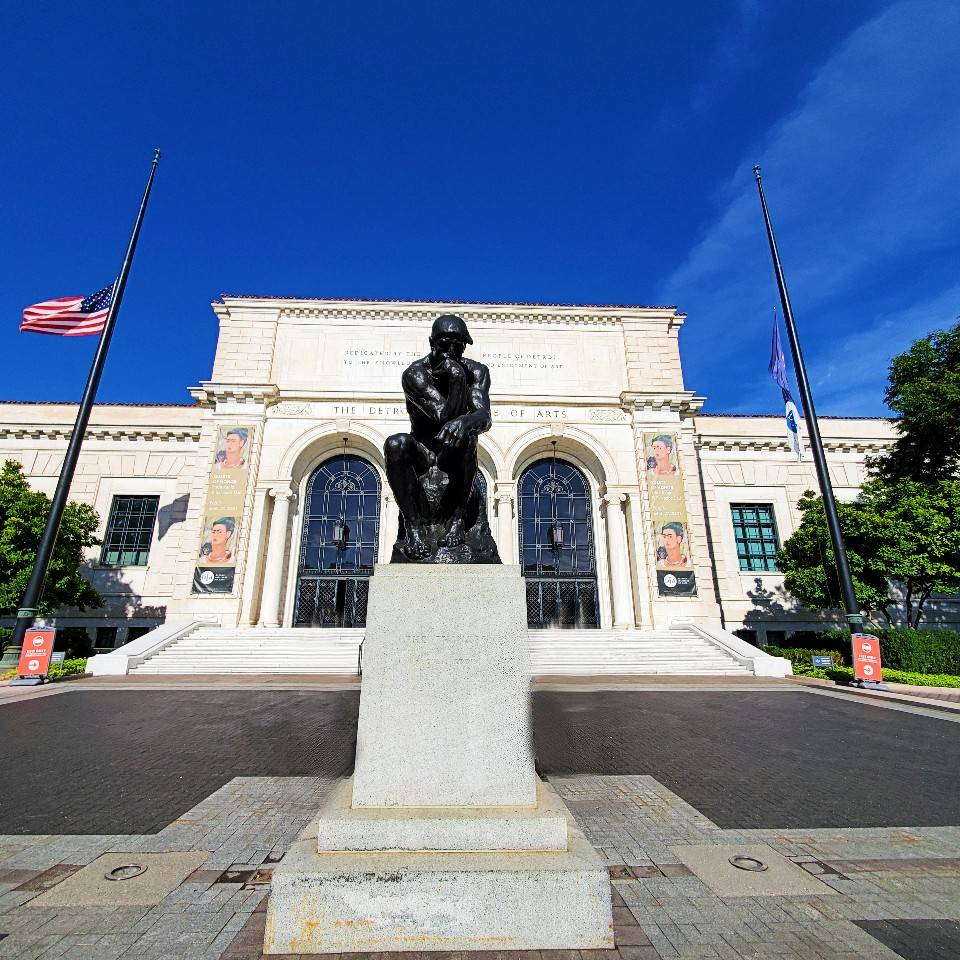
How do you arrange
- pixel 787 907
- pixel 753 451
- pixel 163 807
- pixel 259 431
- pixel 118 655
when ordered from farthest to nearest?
pixel 753 451 → pixel 259 431 → pixel 118 655 → pixel 163 807 → pixel 787 907

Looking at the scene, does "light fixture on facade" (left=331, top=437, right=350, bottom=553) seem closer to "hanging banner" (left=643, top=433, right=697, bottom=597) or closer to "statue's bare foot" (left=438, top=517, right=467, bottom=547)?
"hanging banner" (left=643, top=433, right=697, bottom=597)

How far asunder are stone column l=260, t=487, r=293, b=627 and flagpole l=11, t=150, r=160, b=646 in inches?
275

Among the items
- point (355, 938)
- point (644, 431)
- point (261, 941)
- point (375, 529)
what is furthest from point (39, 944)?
point (644, 431)

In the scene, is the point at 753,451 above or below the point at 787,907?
above

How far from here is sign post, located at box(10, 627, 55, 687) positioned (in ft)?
38.5

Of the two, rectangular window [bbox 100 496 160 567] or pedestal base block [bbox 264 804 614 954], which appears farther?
rectangular window [bbox 100 496 160 567]

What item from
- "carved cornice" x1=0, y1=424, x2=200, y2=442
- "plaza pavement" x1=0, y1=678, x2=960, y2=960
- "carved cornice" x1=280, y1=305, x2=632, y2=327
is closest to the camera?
"plaza pavement" x1=0, y1=678, x2=960, y2=960

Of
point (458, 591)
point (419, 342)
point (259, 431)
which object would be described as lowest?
point (458, 591)

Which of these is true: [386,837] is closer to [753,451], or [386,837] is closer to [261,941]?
[261,941]

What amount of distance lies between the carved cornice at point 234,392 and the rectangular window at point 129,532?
590 centimetres

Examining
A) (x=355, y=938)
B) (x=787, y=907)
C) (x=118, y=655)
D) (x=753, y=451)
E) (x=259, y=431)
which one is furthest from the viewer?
(x=753, y=451)

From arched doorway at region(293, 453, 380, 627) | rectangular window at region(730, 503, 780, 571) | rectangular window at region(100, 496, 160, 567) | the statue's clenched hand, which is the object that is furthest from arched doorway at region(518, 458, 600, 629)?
the statue's clenched hand

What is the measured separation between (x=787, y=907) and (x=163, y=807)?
4.55 meters

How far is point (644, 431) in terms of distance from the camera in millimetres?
22734
